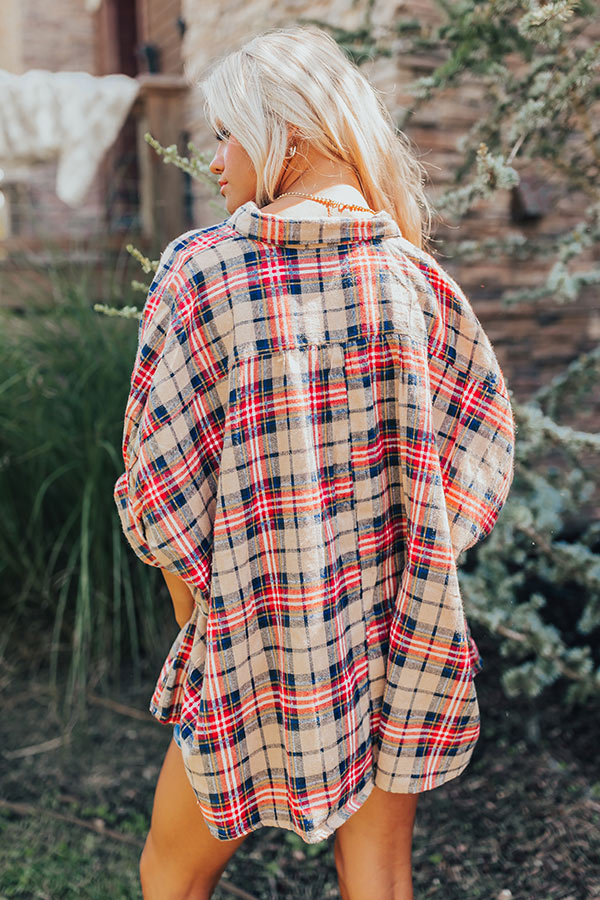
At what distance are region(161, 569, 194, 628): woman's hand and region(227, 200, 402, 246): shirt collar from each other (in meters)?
0.56

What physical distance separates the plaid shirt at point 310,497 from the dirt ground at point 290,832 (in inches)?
41.7

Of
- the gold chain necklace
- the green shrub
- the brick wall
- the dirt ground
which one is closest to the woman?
the gold chain necklace

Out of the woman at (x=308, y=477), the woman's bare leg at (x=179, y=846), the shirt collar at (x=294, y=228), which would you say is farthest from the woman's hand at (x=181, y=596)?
the shirt collar at (x=294, y=228)

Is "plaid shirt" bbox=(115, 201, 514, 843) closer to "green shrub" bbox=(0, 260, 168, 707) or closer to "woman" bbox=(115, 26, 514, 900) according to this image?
"woman" bbox=(115, 26, 514, 900)

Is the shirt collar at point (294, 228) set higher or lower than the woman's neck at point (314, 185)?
lower

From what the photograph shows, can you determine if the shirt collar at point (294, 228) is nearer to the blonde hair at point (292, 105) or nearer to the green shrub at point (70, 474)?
the blonde hair at point (292, 105)

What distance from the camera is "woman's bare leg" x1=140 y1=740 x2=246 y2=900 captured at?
131 centimetres

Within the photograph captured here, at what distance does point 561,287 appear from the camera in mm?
2312

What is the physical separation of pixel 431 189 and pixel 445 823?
7.97 ft

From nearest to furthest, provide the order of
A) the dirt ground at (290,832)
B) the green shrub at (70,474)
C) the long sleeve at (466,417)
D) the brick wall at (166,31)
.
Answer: the long sleeve at (466,417) → the dirt ground at (290,832) → the green shrub at (70,474) → the brick wall at (166,31)

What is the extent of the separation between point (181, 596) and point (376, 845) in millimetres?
538

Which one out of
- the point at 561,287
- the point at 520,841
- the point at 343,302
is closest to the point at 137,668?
the point at 520,841

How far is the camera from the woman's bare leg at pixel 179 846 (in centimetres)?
131

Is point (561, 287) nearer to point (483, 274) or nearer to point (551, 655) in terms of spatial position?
point (551, 655)
